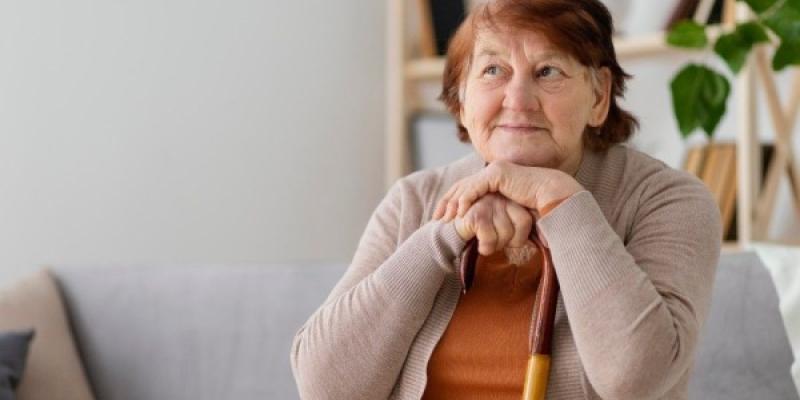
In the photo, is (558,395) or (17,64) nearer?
(558,395)

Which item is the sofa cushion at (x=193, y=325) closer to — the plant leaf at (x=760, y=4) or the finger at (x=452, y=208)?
the finger at (x=452, y=208)

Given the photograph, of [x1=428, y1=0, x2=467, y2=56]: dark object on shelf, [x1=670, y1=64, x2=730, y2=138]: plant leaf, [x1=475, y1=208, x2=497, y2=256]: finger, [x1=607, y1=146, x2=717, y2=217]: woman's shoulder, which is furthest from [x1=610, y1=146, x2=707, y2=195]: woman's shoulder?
[x1=428, y1=0, x2=467, y2=56]: dark object on shelf

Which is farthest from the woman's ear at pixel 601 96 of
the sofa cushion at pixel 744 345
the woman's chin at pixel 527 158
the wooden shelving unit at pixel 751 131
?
the wooden shelving unit at pixel 751 131

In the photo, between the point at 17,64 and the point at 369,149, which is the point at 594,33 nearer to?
the point at 17,64

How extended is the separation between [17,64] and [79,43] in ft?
0.60

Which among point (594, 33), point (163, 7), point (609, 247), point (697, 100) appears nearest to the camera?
point (609, 247)

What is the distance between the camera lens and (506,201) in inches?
57.4

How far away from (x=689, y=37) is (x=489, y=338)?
3.42 ft

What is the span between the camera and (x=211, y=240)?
3.09 meters

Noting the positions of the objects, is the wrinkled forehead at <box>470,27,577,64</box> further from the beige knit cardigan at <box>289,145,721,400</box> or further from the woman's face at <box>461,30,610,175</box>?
the beige knit cardigan at <box>289,145,721,400</box>

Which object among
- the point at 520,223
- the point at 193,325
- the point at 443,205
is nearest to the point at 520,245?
the point at 520,223

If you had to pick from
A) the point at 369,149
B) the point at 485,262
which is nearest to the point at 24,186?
the point at 369,149

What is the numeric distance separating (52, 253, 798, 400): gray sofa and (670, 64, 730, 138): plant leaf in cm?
28

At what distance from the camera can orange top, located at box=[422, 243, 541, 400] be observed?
1.47 m
